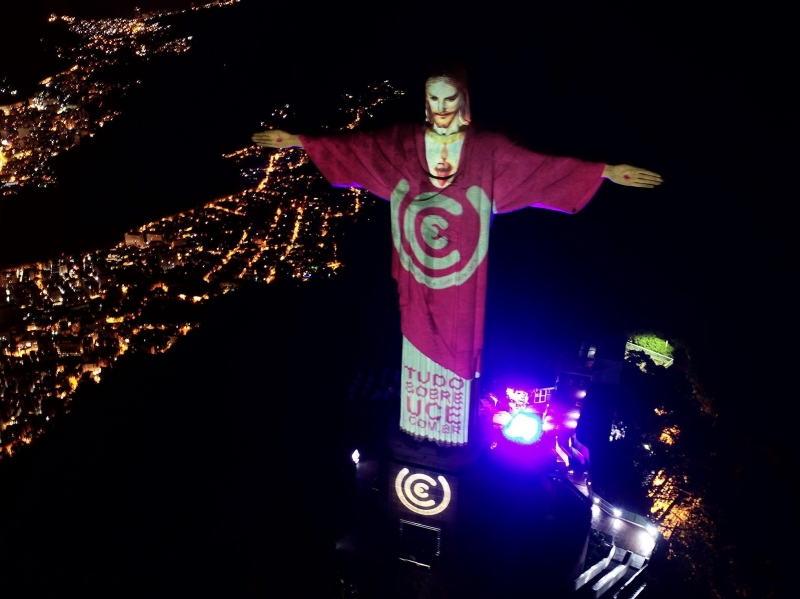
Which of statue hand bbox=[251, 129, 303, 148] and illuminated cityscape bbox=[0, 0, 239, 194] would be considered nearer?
statue hand bbox=[251, 129, 303, 148]

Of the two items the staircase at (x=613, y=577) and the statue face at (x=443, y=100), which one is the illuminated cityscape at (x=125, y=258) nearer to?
the statue face at (x=443, y=100)

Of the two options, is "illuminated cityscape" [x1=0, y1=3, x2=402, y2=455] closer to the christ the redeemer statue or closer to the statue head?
the christ the redeemer statue

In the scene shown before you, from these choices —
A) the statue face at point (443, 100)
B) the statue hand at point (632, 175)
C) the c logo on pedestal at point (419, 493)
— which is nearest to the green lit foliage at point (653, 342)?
the c logo on pedestal at point (419, 493)

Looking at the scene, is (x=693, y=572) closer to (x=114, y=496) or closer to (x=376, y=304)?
(x=376, y=304)

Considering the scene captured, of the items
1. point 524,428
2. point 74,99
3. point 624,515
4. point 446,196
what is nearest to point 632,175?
point 446,196

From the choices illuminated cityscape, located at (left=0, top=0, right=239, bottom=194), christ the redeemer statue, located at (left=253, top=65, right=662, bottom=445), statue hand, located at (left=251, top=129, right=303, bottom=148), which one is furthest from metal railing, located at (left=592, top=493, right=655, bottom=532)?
illuminated cityscape, located at (left=0, top=0, right=239, bottom=194)

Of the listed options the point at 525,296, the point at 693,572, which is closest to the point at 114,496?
the point at 525,296
